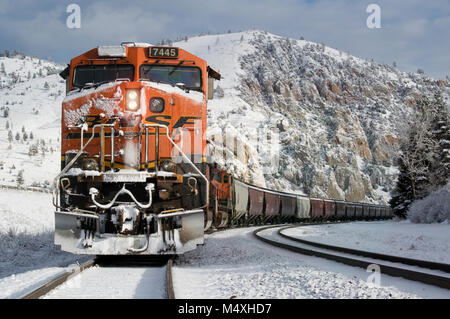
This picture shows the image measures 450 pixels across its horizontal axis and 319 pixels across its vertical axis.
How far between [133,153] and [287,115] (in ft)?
259

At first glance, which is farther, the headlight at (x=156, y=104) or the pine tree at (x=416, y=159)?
the pine tree at (x=416, y=159)

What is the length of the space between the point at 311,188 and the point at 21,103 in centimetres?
6962

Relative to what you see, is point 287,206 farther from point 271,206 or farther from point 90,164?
point 90,164

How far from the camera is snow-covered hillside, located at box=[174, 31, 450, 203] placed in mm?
68688

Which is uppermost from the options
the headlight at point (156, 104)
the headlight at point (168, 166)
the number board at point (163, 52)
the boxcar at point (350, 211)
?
the number board at point (163, 52)

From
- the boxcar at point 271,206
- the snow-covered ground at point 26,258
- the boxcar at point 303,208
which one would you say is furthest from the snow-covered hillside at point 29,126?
the snow-covered ground at point 26,258

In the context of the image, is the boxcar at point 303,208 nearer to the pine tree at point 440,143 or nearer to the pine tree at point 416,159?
the pine tree at point 416,159

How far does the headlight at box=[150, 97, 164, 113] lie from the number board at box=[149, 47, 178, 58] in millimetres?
1027

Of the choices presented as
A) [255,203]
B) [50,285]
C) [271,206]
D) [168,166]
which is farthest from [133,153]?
[271,206]

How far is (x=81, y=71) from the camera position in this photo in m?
8.56

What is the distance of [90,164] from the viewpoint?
7.34m

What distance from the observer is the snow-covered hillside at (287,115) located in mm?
64375

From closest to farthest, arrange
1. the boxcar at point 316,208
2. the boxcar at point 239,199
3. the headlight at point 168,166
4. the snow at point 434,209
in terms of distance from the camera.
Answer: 1. the headlight at point 168,166
2. the boxcar at point 239,199
3. the snow at point 434,209
4. the boxcar at point 316,208
